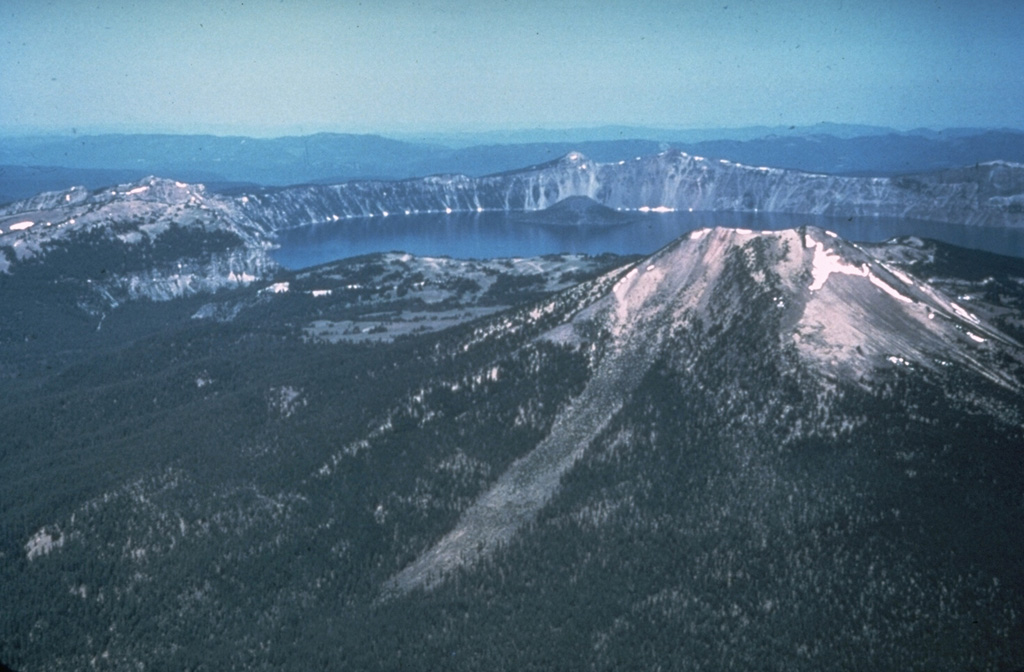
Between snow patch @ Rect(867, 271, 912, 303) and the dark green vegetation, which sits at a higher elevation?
snow patch @ Rect(867, 271, 912, 303)

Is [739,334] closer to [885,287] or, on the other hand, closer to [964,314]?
[885,287]

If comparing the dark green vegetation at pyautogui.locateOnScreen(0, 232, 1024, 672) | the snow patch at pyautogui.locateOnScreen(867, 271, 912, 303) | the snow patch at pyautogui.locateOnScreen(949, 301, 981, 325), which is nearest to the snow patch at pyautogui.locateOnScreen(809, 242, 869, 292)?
the snow patch at pyautogui.locateOnScreen(867, 271, 912, 303)

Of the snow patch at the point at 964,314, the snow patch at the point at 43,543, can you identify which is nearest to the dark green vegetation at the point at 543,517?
the snow patch at the point at 43,543

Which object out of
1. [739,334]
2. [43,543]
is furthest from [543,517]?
[43,543]

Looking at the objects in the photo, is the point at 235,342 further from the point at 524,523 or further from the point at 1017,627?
the point at 1017,627

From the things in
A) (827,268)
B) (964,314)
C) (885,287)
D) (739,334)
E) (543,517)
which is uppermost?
(827,268)

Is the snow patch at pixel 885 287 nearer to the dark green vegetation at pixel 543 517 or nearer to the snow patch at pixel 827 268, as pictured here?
the snow patch at pixel 827 268

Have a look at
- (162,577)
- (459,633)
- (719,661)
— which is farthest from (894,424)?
(162,577)

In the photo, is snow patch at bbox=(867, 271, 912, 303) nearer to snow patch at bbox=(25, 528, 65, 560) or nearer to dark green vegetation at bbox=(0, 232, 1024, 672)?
dark green vegetation at bbox=(0, 232, 1024, 672)

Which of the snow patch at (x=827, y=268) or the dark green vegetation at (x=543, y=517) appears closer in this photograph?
the dark green vegetation at (x=543, y=517)
